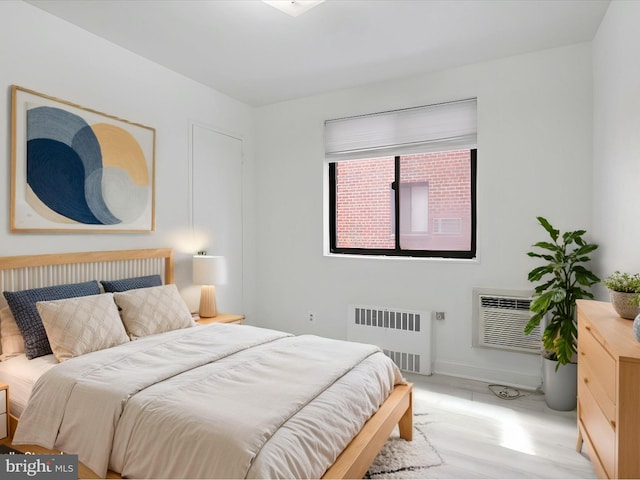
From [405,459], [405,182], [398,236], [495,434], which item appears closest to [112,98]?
[405,182]

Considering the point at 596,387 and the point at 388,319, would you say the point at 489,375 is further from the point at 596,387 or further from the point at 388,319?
the point at 596,387

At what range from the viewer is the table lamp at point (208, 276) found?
11.6 ft

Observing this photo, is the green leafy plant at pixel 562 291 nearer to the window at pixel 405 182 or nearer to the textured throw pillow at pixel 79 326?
Result: the window at pixel 405 182

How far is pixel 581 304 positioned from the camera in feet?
7.22

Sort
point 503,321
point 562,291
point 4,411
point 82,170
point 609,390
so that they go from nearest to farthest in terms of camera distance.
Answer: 1. point 609,390
2. point 4,411
3. point 562,291
4. point 82,170
5. point 503,321

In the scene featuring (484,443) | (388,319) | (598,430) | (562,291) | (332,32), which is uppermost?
(332,32)

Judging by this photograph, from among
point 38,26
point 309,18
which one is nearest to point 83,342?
point 38,26

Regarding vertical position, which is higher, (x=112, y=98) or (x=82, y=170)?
(x=112, y=98)

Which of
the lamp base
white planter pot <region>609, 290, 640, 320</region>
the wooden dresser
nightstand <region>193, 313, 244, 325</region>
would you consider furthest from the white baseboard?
the lamp base

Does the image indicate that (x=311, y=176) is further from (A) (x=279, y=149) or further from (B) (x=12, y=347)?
(B) (x=12, y=347)

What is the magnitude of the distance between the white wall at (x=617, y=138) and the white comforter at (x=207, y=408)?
1.59m

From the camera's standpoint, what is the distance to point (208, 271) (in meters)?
3.54

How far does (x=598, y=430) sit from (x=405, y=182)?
2.62 meters

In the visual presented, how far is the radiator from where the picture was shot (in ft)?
11.8
